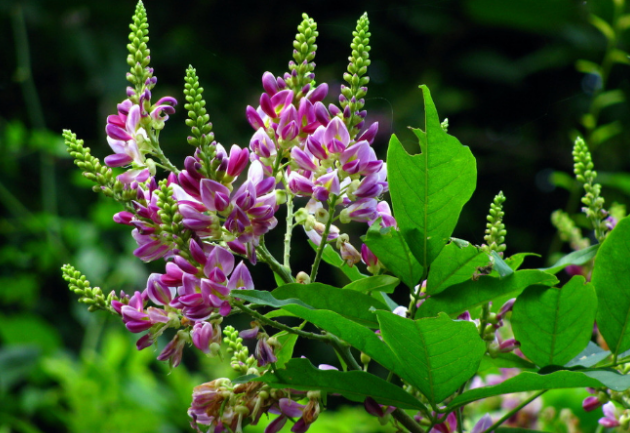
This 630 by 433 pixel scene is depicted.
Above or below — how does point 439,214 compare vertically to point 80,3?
below

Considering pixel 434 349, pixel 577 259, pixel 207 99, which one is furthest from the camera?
pixel 207 99

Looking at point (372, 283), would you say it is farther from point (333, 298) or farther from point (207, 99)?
point (207, 99)

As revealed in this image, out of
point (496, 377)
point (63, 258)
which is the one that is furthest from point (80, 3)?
point (496, 377)

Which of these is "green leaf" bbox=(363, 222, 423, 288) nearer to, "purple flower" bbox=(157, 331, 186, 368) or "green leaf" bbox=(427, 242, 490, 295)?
"green leaf" bbox=(427, 242, 490, 295)

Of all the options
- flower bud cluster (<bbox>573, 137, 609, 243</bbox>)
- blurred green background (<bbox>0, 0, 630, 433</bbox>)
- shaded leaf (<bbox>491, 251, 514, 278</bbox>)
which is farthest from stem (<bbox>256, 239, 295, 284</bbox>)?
blurred green background (<bbox>0, 0, 630, 433</bbox>)

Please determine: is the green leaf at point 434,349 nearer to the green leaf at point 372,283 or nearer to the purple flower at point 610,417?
the green leaf at point 372,283

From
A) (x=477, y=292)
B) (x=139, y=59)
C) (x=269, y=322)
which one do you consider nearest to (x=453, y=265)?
(x=477, y=292)

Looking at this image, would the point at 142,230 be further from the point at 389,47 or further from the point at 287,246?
the point at 389,47
